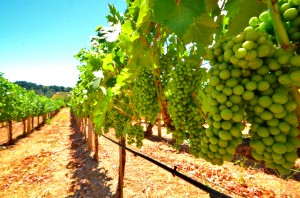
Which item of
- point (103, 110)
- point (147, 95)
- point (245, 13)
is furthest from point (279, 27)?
point (103, 110)

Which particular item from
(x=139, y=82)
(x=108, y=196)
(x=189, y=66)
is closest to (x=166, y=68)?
(x=139, y=82)

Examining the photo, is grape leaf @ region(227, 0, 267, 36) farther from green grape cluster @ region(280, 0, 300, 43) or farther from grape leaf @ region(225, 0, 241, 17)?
green grape cluster @ region(280, 0, 300, 43)

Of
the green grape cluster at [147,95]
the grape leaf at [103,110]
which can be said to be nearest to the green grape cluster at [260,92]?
the green grape cluster at [147,95]

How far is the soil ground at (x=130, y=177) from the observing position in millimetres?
7932

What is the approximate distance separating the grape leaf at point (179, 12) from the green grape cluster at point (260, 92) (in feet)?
1.43

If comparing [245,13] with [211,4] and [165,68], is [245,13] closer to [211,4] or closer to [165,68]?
[211,4]

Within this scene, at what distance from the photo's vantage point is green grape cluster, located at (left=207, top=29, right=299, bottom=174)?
0.97 metres

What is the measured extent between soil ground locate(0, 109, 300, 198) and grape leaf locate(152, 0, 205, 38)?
5.35 metres

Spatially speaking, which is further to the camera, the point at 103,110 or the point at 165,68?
the point at 103,110

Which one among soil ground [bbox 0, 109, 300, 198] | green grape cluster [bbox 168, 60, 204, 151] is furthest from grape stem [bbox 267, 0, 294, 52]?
soil ground [bbox 0, 109, 300, 198]

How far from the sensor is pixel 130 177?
9344mm

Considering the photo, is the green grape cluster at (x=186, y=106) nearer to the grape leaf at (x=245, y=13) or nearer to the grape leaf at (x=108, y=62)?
the grape leaf at (x=245, y=13)

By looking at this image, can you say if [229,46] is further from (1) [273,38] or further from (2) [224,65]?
(1) [273,38]

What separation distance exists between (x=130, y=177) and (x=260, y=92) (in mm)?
8991
